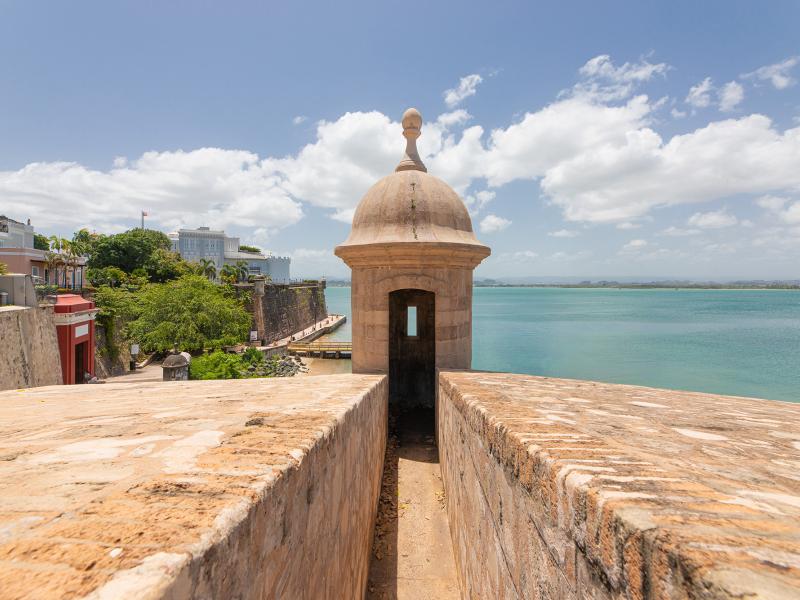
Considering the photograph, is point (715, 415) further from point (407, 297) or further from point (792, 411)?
point (407, 297)

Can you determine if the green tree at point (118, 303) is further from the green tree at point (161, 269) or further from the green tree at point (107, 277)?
the green tree at point (161, 269)

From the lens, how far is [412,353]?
986 centimetres

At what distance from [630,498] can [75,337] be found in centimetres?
1708

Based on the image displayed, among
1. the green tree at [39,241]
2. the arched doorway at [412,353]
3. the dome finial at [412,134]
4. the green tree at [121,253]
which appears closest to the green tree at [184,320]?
the green tree at [121,253]

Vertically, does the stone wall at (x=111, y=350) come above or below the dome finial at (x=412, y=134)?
below

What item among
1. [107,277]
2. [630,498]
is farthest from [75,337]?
[107,277]

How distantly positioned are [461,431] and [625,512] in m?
2.40

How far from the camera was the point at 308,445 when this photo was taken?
1615 mm

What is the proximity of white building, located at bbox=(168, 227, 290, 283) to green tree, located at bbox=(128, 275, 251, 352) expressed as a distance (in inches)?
1752

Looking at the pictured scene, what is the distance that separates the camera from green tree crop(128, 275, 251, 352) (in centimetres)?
2192

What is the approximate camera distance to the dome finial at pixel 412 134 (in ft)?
22.9

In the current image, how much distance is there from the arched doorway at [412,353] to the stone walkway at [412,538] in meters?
3.38

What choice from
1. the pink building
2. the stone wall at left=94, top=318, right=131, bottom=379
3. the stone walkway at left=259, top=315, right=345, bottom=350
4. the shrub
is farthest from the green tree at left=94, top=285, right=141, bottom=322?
→ the stone walkway at left=259, top=315, right=345, bottom=350

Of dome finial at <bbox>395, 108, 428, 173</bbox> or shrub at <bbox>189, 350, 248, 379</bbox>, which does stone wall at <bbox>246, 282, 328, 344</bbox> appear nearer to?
shrub at <bbox>189, 350, 248, 379</bbox>
